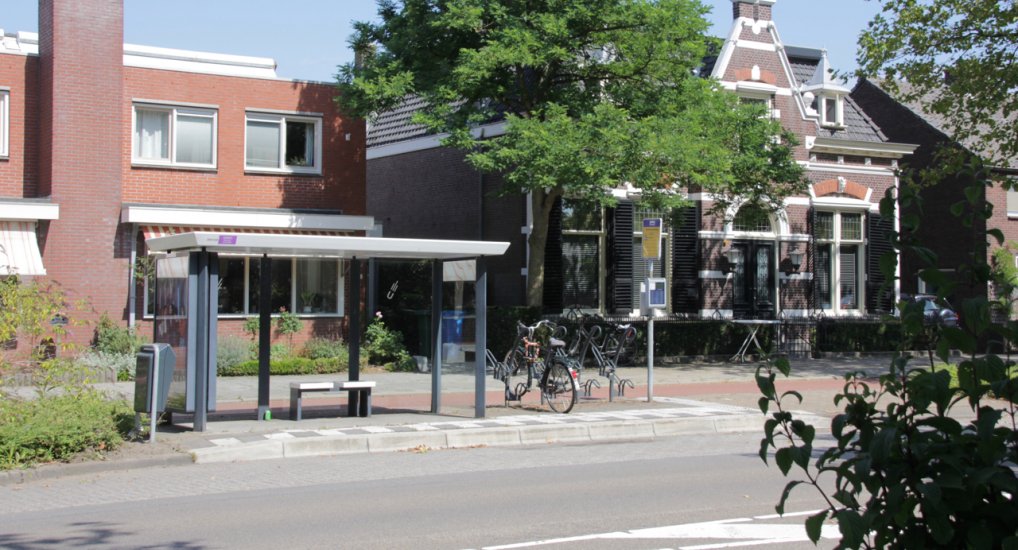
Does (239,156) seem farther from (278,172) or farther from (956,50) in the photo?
(956,50)

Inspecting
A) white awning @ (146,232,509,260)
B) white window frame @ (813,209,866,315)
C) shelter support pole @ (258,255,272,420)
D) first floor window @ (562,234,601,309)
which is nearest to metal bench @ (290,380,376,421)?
shelter support pole @ (258,255,272,420)

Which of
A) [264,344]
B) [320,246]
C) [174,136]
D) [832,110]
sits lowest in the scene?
[264,344]

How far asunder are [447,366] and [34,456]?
42.9 ft

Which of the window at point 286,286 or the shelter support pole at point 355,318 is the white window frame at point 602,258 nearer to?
the window at point 286,286

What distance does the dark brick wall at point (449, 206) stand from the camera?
84.6ft

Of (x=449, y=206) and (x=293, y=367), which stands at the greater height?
(x=449, y=206)

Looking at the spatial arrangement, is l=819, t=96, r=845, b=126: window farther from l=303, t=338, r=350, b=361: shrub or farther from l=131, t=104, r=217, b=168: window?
l=131, t=104, r=217, b=168: window

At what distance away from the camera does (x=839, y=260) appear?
99.0 feet

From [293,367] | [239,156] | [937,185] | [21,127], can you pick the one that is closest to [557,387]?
[293,367]

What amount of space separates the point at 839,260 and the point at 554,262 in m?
9.68

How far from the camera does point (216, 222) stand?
73.9 feet

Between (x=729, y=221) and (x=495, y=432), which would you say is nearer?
(x=495, y=432)

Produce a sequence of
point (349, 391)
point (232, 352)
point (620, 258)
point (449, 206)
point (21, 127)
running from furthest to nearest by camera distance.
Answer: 1. point (449, 206)
2. point (620, 258)
3. point (21, 127)
4. point (232, 352)
5. point (349, 391)

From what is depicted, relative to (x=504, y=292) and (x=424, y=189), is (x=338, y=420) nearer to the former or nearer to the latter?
(x=504, y=292)
